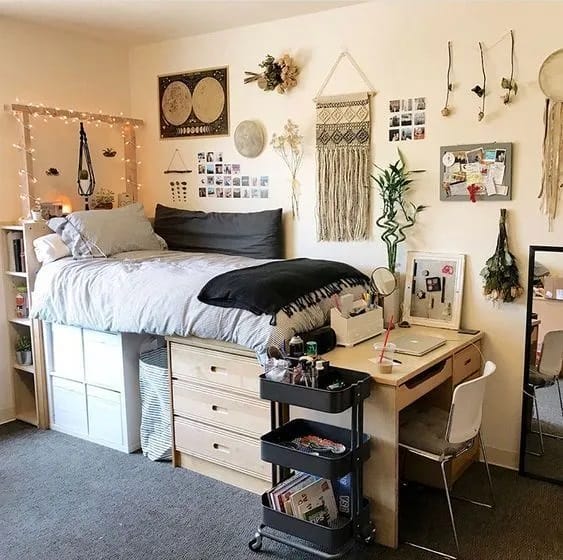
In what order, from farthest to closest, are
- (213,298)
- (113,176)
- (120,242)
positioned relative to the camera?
1. (113,176)
2. (120,242)
3. (213,298)

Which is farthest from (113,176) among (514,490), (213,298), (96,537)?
(514,490)

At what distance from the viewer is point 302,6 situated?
137 inches

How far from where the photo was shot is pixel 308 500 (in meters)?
2.45

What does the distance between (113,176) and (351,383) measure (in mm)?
2835

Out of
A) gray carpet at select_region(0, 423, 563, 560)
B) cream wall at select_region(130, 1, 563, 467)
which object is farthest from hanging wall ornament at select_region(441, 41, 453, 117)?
gray carpet at select_region(0, 423, 563, 560)

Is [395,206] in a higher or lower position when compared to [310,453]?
higher

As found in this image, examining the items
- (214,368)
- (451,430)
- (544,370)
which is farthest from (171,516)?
(544,370)

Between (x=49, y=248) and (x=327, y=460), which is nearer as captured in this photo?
(x=327, y=460)

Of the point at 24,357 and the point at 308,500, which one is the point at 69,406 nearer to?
the point at 24,357

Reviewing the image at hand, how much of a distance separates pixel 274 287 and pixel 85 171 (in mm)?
2099

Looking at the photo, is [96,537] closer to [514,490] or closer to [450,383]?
[450,383]

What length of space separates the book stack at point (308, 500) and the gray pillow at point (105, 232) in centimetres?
189

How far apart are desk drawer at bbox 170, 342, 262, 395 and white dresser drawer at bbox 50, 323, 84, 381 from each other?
0.77m

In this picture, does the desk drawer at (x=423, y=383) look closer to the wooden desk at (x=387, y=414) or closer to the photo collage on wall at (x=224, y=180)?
the wooden desk at (x=387, y=414)
